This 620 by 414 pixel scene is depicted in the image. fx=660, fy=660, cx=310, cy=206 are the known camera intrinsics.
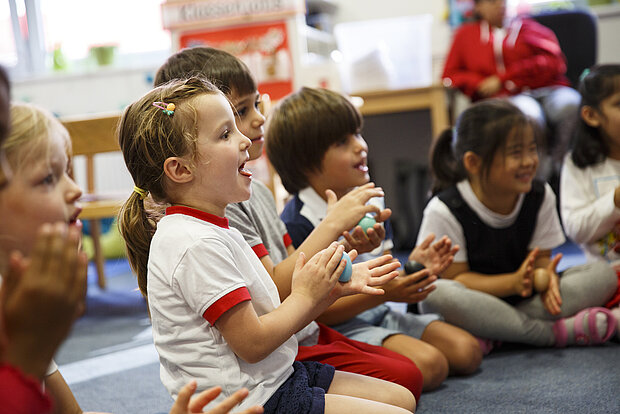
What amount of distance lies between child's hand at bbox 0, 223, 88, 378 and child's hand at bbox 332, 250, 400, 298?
0.46 metres

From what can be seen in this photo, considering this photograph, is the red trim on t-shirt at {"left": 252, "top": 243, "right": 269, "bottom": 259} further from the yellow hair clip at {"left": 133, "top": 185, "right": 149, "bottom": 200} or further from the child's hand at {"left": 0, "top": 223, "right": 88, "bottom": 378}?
the child's hand at {"left": 0, "top": 223, "right": 88, "bottom": 378}

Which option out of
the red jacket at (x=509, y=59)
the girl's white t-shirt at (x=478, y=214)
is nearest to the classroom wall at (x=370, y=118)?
the red jacket at (x=509, y=59)

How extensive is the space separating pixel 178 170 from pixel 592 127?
121 cm

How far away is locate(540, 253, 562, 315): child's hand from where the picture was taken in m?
1.43

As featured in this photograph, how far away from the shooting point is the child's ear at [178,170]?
890mm

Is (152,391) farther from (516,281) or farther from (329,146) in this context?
(516,281)

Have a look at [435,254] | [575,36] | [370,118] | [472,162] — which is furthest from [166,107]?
[370,118]

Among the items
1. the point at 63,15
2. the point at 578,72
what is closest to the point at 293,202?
the point at 578,72

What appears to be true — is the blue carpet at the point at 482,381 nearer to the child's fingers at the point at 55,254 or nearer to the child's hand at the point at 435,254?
the child's hand at the point at 435,254

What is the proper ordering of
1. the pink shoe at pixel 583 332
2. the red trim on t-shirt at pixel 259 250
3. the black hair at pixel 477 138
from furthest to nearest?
the black hair at pixel 477 138 < the pink shoe at pixel 583 332 < the red trim on t-shirt at pixel 259 250

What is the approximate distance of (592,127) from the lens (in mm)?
1688

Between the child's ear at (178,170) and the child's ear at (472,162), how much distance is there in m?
0.87

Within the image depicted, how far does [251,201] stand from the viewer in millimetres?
1204

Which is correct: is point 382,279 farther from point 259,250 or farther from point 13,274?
point 13,274
